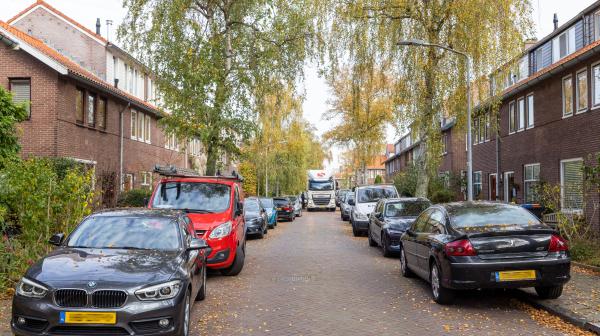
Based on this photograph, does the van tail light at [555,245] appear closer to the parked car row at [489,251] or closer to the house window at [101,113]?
the parked car row at [489,251]

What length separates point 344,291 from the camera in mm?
9328

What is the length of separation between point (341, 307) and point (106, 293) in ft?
12.3

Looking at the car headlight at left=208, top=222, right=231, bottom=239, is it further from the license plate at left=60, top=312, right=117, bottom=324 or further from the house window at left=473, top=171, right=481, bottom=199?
the house window at left=473, top=171, right=481, bottom=199

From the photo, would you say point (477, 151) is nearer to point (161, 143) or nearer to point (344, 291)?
point (161, 143)

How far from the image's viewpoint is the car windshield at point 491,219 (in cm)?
792

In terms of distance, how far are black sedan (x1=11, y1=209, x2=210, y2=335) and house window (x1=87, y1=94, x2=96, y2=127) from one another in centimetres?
1672

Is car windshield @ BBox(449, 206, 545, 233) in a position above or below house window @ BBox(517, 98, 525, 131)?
below

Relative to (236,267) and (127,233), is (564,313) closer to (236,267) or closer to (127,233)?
(127,233)

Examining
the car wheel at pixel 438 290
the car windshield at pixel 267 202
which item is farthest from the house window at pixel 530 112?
the car wheel at pixel 438 290

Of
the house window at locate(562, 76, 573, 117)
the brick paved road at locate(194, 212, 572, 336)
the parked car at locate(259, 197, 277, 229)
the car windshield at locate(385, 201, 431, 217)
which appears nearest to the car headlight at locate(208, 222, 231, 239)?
the brick paved road at locate(194, 212, 572, 336)

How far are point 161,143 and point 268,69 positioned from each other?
13149 millimetres

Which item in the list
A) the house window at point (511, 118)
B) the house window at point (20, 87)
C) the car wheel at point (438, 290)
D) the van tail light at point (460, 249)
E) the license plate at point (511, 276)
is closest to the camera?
the license plate at point (511, 276)

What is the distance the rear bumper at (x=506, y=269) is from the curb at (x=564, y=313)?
363 millimetres

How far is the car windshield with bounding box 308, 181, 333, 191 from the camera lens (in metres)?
50.8
